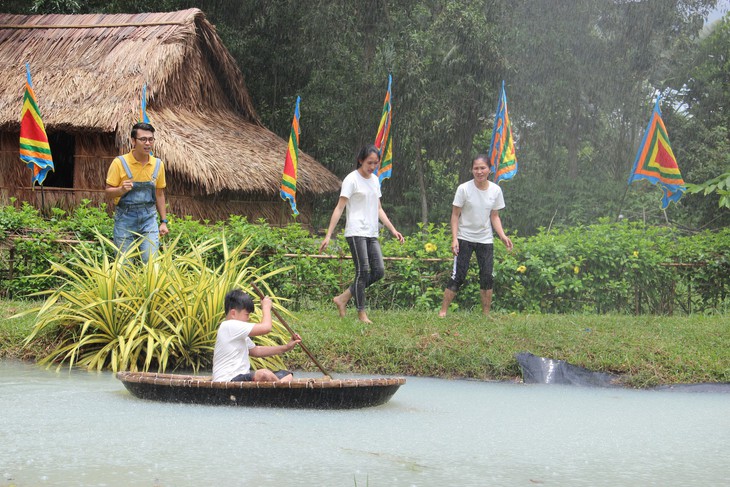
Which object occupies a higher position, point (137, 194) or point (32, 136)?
point (32, 136)

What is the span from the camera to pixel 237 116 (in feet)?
62.7

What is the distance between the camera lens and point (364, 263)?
8133 mm

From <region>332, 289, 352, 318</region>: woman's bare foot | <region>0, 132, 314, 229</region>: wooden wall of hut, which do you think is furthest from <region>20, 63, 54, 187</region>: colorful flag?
<region>332, 289, 352, 318</region>: woman's bare foot

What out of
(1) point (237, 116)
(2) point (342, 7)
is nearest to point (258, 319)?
(1) point (237, 116)

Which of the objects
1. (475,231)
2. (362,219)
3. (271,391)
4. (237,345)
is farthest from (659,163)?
(271,391)

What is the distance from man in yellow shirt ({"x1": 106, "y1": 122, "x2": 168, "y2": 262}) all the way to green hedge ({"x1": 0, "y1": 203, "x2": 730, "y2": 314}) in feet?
5.62

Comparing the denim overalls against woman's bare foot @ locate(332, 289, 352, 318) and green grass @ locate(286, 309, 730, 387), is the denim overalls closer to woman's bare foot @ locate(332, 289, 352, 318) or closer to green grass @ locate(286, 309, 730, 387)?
green grass @ locate(286, 309, 730, 387)

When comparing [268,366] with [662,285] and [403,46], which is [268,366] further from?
[403,46]

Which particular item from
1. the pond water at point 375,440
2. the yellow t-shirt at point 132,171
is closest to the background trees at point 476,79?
the yellow t-shirt at point 132,171

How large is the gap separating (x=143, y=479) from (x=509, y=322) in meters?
4.88

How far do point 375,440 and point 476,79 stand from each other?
16562mm

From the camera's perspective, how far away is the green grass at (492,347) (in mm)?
6965

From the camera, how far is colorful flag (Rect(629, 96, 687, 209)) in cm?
1086

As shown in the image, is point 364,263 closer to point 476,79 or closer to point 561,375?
point 561,375
